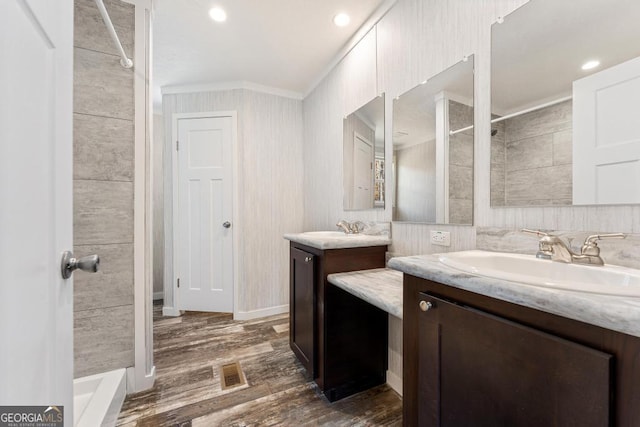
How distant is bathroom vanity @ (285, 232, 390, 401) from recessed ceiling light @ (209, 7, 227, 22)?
1.68m

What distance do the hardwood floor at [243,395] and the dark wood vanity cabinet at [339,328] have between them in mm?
120

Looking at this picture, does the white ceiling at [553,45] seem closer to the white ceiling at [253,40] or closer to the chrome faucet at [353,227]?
the white ceiling at [253,40]

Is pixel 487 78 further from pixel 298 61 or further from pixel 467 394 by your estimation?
pixel 298 61

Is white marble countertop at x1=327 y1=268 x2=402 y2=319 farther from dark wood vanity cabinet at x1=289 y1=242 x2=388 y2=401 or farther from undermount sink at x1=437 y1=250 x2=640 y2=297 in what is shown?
undermount sink at x1=437 y1=250 x2=640 y2=297

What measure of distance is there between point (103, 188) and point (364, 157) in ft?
5.67

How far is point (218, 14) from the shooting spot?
1779 mm

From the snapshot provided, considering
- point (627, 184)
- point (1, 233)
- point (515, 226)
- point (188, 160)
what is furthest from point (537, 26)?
point (188, 160)

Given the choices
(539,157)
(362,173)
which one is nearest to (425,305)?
(539,157)

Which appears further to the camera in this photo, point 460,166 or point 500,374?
point 460,166

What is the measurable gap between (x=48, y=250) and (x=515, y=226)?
4.87 feet

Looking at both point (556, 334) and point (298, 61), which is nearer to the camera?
point (556, 334)

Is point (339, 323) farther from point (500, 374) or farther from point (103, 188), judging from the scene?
point (103, 188)

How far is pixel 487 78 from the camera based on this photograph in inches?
43.4

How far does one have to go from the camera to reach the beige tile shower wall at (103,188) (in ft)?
4.84
